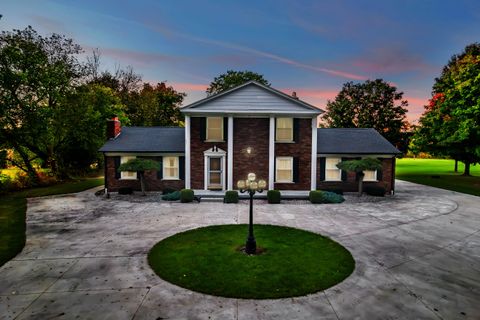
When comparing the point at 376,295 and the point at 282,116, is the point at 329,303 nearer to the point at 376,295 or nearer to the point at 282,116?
the point at 376,295

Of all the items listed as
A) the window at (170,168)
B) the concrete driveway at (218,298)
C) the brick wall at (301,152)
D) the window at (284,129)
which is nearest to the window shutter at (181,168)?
the window at (170,168)

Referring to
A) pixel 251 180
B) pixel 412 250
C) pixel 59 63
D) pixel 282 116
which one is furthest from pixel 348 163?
pixel 59 63

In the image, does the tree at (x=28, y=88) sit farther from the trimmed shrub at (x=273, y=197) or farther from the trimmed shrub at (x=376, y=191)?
the trimmed shrub at (x=376, y=191)

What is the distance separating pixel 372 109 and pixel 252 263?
48106 mm

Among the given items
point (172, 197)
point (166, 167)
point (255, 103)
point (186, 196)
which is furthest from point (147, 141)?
point (255, 103)

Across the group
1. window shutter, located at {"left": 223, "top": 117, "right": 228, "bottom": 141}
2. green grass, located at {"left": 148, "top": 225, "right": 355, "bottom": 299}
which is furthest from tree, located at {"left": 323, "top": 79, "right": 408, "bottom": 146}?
green grass, located at {"left": 148, "top": 225, "right": 355, "bottom": 299}

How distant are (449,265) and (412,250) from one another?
138cm

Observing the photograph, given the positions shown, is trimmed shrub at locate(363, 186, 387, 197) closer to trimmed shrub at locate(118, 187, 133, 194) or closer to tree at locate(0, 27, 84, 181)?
trimmed shrub at locate(118, 187, 133, 194)

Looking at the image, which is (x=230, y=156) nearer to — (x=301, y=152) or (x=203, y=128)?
(x=203, y=128)

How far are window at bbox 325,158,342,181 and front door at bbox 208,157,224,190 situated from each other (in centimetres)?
881

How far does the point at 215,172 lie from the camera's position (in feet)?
70.3

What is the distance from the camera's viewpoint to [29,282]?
812cm

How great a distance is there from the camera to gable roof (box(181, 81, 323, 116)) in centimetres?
2078

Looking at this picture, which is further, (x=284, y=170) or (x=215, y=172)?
(x=284, y=170)
